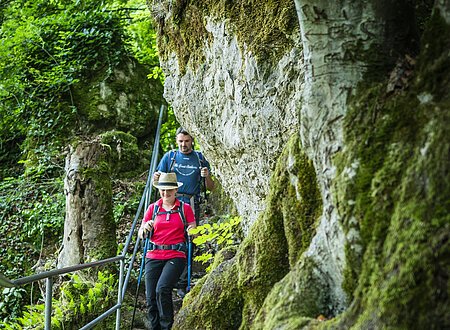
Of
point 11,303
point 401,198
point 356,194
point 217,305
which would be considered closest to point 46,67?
point 11,303

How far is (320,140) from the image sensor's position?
251cm

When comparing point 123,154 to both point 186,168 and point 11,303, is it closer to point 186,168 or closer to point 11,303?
point 11,303

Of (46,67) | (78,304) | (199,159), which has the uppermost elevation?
(46,67)

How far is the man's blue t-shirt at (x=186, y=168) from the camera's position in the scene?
6730 mm

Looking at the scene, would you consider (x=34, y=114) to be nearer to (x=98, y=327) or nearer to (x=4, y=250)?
(x=4, y=250)

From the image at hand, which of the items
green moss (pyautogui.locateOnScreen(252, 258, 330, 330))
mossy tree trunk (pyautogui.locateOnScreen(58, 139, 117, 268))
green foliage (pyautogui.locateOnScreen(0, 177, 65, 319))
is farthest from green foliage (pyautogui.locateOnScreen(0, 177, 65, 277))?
green moss (pyautogui.locateOnScreen(252, 258, 330, 330))

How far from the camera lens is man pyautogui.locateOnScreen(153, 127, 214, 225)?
672cm

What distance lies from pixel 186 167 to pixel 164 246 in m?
1.60

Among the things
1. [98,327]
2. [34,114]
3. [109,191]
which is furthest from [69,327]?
[34,114]

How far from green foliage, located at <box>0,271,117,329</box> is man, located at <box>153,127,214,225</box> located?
155 centimetres

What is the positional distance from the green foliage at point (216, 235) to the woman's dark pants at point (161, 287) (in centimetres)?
37

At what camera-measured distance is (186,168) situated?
6777 mm

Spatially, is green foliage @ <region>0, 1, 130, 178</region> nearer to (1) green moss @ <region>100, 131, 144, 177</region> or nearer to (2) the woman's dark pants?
(1) green moss @ <region>100, 131, 144, 177</region>

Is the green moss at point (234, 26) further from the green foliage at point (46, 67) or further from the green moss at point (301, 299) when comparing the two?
the green foliage at point (46, 67)
